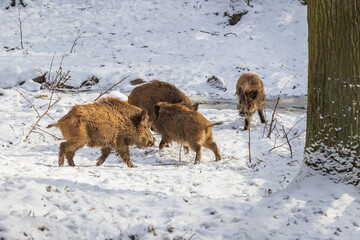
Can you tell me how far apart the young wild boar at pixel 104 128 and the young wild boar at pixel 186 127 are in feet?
1.23

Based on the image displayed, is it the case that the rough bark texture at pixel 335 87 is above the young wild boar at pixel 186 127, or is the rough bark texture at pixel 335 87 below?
above

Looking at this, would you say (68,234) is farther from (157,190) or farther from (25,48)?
(25,48)

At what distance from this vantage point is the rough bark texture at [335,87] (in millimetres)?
3939

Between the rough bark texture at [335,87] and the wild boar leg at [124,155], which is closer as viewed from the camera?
the rough bark texture at [335,87]

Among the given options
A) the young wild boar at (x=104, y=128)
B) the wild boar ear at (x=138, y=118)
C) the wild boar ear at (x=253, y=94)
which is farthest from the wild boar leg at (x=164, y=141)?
the wild boar ear at (x=253, y=94)

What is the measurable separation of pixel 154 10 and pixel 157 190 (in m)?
18.2

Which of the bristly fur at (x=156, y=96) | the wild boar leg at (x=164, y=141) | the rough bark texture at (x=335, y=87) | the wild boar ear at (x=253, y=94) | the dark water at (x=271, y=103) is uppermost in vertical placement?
the rough bark texture at (x=335, y=87)

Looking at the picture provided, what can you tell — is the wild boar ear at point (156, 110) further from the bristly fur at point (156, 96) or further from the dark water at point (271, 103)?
the dark water at point (271, 103)

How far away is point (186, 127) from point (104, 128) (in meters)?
1.37

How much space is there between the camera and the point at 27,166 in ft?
17.0

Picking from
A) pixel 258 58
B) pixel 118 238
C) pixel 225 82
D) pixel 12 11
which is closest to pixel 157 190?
pixel 118 238

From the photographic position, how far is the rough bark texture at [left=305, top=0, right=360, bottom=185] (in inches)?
155

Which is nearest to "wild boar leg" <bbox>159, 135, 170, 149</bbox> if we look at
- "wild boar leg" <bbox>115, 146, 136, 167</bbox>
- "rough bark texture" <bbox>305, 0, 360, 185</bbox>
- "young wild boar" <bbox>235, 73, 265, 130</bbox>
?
"wild boar leg" <bbox>115, 146, 136, 167</bbox>

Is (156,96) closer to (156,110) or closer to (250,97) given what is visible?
(156,110)
